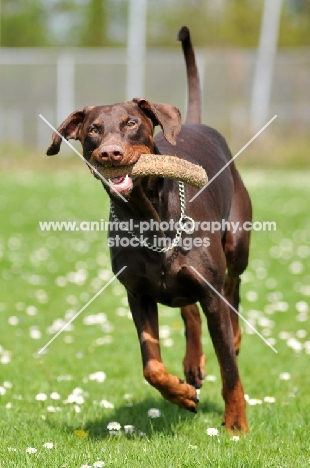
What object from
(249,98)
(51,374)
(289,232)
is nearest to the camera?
(51,374)

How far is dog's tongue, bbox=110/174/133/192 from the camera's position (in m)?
3.42

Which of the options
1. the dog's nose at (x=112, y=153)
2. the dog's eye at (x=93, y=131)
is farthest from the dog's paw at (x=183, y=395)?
the dog's eye at (x=93, y=131)

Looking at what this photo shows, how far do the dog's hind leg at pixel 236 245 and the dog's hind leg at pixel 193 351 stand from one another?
0.24 metres

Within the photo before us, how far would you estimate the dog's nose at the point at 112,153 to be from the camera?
3.29 metres

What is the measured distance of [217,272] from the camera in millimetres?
3869

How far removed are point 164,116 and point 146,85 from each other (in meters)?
18.2

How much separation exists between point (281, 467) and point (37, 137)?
60.4 feet

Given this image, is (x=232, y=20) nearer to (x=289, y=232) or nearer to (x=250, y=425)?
(x=289, y=232)

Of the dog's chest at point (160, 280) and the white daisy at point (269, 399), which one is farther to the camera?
the white daisy at point (269, 399)

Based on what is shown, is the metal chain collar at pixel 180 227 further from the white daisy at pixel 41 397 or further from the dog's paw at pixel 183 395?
the white daisy at pixel 41 397

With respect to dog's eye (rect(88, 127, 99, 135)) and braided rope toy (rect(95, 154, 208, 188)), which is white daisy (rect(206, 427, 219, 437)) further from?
dog's eye (rect(88, 127, 99, 135))

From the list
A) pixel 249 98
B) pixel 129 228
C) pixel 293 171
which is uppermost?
pixel 129 228

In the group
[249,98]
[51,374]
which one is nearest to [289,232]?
[51,374]

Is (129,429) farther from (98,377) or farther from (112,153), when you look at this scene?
(112,153)
